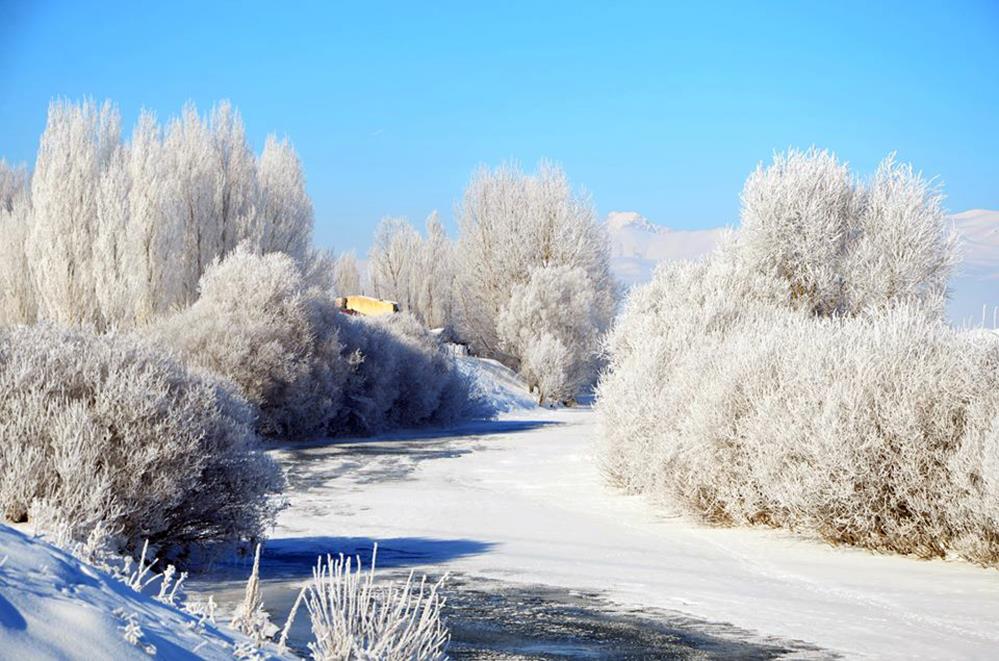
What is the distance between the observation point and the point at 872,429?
1015 centimetres

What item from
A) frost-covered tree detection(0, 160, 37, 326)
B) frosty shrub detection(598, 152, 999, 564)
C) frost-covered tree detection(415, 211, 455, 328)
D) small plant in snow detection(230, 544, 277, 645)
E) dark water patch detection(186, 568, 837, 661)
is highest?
frost-covered tree detection(415, 211, 455, 328)

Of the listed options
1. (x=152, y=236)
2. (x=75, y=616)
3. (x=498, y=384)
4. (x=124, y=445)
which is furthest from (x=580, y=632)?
(x=498, y=384)

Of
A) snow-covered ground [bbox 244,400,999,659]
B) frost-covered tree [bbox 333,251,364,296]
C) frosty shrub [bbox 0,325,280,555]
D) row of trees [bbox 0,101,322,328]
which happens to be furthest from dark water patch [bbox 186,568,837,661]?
frost-covered tree [bbox 333,251,364,296]

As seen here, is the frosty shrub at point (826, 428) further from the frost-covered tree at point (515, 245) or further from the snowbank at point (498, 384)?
the frost-covered tree at point (515, 245)

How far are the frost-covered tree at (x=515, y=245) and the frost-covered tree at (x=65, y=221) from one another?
17880 millimetres

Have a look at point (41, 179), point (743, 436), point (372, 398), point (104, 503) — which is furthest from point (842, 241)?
point (41, 179)

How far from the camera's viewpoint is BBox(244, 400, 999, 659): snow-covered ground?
23.9 ft

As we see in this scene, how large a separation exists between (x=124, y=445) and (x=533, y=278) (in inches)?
1307

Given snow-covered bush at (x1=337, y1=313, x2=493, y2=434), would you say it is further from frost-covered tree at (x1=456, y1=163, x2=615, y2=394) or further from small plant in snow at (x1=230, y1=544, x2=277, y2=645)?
small plant in snow at (x1=230, y1=544, x2=277, y2=645)

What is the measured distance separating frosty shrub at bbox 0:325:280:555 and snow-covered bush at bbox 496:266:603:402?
29085mm

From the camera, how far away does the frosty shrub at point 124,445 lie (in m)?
7.84

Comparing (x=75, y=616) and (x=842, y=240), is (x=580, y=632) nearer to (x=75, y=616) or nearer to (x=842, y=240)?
(x=75, y=616)

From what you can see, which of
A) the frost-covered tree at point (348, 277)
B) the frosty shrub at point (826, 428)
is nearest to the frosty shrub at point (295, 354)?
the frosty shrub at point (826, 428)

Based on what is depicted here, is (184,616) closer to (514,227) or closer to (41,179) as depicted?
(41,179)
